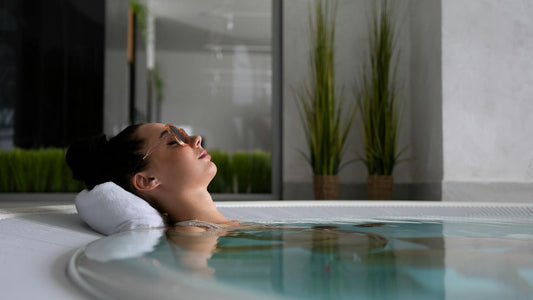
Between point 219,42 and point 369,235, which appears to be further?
point 219,42

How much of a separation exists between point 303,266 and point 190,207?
0.80 metres

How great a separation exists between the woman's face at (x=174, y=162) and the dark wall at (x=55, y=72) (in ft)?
9.88

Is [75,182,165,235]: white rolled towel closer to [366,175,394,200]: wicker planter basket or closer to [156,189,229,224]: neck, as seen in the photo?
[156,189,229,224]: neck

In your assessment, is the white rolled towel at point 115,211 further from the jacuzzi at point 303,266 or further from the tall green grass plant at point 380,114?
the tall green grass plant at point 380,114

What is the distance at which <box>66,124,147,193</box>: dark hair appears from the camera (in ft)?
4.72

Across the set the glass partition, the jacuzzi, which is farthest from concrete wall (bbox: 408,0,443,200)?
the jacuzzi

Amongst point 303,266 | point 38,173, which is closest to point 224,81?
point 38,173

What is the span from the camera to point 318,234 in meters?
1.16

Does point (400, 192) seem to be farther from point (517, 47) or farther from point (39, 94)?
point (39, 94)

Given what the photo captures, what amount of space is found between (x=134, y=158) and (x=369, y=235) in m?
0.70

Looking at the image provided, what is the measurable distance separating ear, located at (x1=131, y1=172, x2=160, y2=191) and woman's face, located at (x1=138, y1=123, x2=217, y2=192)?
0.01 meters

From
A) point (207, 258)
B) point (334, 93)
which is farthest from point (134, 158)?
point (334, 93)

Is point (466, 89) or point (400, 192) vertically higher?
point (466, 89)

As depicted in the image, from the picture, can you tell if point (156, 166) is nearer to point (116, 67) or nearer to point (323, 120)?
point (323, 120)
